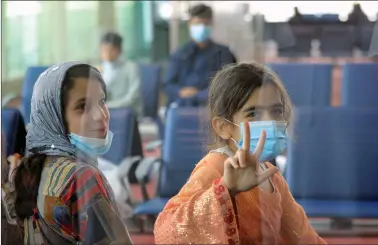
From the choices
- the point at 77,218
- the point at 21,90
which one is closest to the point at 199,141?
the point at 77,218

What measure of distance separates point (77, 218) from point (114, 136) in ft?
0.56

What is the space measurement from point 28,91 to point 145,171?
35 centimetres

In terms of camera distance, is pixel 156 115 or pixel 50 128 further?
pixel 156 115

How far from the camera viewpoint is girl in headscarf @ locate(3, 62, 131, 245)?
1.22m

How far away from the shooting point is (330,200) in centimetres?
134

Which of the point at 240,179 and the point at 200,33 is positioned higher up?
the point at 200,33

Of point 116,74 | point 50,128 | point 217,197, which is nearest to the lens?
point 217,197

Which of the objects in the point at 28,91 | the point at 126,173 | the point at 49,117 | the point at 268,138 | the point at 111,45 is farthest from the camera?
the point at 111,45

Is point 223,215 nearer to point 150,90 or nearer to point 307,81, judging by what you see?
point 307,81

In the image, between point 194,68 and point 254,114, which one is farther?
point 194,68

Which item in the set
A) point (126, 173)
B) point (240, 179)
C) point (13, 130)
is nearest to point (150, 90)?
point (126, 173)

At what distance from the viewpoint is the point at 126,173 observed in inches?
57.4

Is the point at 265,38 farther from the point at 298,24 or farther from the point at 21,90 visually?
the point at 21,90

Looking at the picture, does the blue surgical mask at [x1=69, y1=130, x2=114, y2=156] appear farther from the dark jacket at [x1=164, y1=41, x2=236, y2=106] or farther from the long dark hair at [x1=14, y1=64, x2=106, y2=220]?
the dark jacket at [x1=164, y1=41, x2=236, y2=106]
